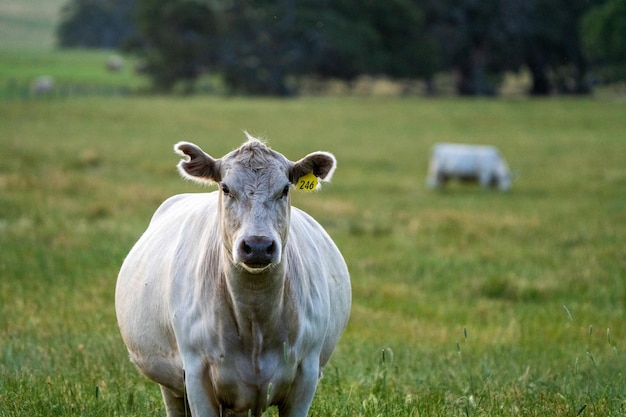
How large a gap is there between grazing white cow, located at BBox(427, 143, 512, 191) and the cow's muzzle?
21.9m

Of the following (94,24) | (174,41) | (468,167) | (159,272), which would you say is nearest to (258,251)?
(159,272)

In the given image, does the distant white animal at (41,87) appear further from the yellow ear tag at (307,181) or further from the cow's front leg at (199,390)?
the cow's front leg at (199,390)

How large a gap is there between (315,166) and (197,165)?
2.13 feet

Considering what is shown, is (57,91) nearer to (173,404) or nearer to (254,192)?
(173,404)

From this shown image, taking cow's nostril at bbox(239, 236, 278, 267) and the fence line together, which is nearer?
cow's nostril at bbox(239, 236, 278, 267)

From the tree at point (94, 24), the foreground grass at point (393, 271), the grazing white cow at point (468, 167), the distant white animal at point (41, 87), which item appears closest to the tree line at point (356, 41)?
the distant white animal at point (41, 87)

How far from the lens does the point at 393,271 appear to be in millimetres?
13789

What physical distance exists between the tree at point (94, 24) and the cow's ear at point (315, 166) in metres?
106

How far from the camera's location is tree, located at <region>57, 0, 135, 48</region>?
109 meters

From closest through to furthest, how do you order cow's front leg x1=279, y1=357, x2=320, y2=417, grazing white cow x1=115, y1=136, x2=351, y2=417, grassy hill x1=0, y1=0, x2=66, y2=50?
grazing white cow x1=115, y1=136, x2=351, y2=417 < cow's front leg x1=279, y1=357, x2=320, y2=417 < grassy hill x1=0, y1=0, x2=66, y2=50

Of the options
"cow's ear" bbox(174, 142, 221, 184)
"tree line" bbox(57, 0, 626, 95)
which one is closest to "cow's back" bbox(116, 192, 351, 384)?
"cow's ear" bbox(174, 142, 221, 184)

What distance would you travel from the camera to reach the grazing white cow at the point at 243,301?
517 cm

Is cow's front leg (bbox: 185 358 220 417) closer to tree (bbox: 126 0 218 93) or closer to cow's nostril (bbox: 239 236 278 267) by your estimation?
cow's nostril (bbox: 239 236 278 267)

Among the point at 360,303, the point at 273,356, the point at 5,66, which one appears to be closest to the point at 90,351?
the point at 273,356
